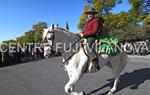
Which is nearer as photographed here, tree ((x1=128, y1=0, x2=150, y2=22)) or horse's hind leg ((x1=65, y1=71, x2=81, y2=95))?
horse's hind leg ((x1=65, y1=71, x2=81, y2=95))

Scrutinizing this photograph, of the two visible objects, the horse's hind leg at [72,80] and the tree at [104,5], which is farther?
the tree at [104,5]

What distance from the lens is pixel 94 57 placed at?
910 centimetres

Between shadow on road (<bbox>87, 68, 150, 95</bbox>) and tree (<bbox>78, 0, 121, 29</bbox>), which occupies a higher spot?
tree (<bbox>78, 0, 121, 29</bbox>)

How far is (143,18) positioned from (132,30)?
9068 mm

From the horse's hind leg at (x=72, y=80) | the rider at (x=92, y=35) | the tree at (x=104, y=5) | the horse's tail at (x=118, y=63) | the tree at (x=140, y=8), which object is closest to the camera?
the horse's hind leg at (x=72, y=80)

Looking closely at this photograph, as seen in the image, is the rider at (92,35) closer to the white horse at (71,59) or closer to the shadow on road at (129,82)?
the white horse at (71,59)

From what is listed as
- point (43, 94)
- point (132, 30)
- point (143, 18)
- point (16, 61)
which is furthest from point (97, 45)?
point (132, 30)

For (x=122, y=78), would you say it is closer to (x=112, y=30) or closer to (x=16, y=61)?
(x=16, y=61)

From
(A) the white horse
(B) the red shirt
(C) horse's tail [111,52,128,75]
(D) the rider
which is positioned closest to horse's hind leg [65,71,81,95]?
(A) the white horse

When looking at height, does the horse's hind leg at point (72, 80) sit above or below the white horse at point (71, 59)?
below

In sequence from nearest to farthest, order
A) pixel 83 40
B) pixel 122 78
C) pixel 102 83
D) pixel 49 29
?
pixel 49 29 < pixel 83 40 < pixel 102 83 < pixel 122 78

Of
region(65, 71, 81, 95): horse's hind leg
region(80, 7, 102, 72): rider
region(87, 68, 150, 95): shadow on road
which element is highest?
region(80, 7, 102, 72): rider

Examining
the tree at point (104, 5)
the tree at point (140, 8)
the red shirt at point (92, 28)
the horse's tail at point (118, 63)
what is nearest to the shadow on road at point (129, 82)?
the horse's tail at point (118, 63)

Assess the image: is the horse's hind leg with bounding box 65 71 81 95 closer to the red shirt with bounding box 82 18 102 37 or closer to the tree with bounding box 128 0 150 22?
the red shirt with bounding box 82 18 102 37
